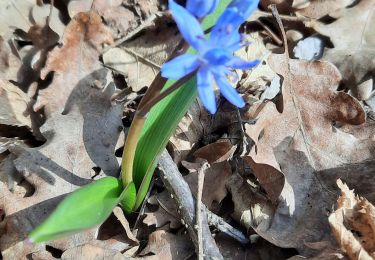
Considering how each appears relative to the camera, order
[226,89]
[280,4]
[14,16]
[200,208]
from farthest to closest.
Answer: [280,4], [14,16], [200,208], [226,89]

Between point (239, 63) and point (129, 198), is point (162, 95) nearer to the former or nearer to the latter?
point (239, 63)

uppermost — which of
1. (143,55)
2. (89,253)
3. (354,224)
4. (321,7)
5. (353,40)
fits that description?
(143,55)

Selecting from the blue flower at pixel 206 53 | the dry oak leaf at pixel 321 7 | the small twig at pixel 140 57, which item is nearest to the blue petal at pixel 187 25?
the blue flower at pixel 206 53

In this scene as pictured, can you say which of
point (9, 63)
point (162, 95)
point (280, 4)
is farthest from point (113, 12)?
point (162, 95)

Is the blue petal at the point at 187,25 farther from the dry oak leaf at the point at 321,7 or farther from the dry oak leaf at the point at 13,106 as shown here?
the dry oak leaf at the point at 321,7

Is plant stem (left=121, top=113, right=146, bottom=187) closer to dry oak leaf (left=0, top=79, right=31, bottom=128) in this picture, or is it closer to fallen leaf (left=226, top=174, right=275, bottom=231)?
fallen leaf (left=226, top=174, right=275, bottom=231)
